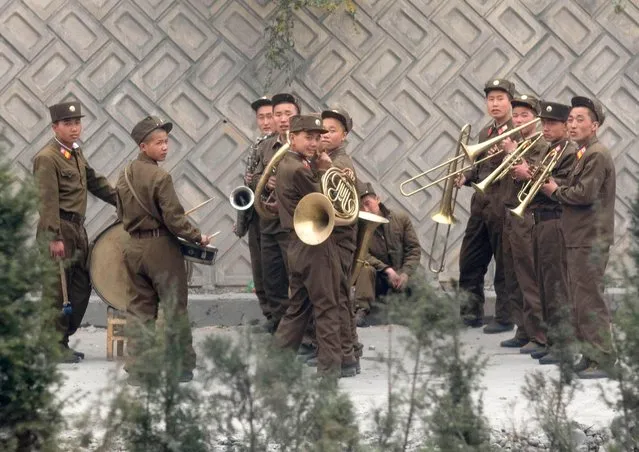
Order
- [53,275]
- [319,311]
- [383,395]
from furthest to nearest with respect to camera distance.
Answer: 1. [319,311]
2. [383,395]
3. [53,275]

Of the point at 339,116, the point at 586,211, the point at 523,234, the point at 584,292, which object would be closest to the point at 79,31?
the point at 339,116

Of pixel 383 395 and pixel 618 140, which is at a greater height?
pixel 618 140

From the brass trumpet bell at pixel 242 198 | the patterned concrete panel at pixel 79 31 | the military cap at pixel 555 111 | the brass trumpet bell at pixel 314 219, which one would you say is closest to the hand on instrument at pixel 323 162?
the brass trumpet bell at pixel 314 219

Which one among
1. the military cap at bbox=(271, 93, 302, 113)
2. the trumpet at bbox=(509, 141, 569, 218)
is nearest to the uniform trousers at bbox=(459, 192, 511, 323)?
the trumpet at bbox=(509, 141, 569, 218)

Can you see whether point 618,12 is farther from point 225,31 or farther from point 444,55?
point 225,31

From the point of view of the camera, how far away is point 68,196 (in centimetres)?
1068

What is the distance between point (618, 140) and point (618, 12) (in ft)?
3.41

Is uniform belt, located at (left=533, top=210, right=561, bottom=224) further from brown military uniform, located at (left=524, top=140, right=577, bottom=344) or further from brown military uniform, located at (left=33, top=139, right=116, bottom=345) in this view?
brown military uniform, located at (left=33, top=139, right=116, bottom=345)

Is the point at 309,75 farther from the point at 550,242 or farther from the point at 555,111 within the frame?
the point at 550,242

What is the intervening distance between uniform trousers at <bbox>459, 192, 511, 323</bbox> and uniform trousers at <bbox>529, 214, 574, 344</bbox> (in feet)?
3.88

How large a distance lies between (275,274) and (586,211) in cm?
236

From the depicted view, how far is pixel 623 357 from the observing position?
6641 millimetres

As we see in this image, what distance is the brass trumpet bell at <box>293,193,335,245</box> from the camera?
9.58 m

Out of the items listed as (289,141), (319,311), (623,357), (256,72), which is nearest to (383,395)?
(319,311)
